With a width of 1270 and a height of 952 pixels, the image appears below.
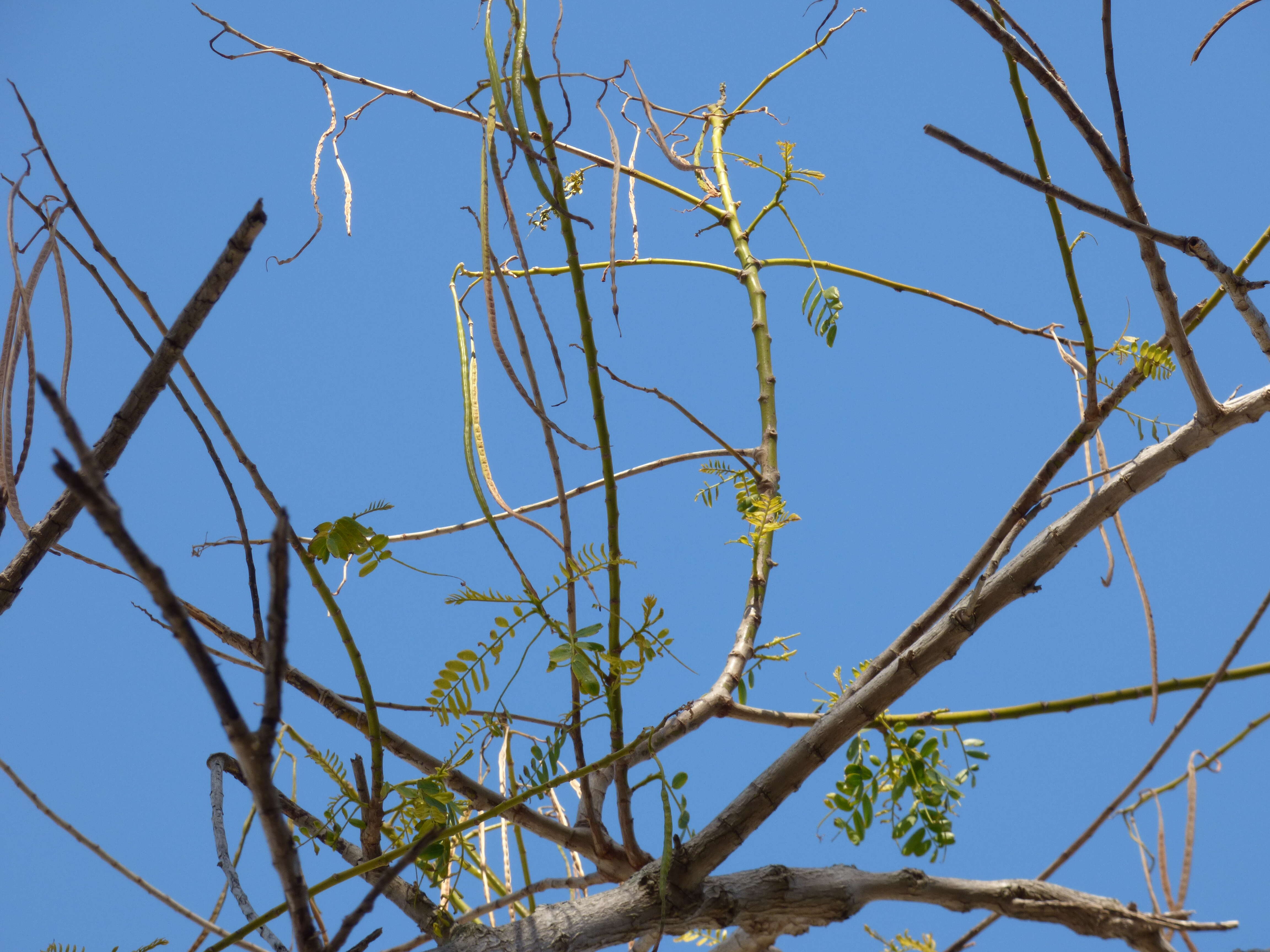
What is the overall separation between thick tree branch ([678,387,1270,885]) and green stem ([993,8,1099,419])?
0.03m

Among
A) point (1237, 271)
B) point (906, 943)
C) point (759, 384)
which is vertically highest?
point (759, 384)

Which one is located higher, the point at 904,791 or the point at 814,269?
the point at 814,269

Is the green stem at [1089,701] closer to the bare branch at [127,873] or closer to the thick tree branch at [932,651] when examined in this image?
the thick tree branch at [932,651]

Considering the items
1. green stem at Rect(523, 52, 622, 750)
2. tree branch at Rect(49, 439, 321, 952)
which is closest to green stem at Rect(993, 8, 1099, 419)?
green stem at Rect(523, 52, 622, 750)

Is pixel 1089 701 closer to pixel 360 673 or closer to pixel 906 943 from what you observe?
pixel 906 943

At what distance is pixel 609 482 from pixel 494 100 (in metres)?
0.12

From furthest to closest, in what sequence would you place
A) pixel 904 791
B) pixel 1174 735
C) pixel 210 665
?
pixel 904 791 → pixel 1174 735 → pixel 210 665

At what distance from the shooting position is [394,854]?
0.27 m

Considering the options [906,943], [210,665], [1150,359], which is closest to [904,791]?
[906,943]

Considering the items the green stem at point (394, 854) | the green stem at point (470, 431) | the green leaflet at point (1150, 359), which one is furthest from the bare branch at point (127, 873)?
the green leaflet at point (1150, 359)


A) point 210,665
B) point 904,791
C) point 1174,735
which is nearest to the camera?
point 210,665

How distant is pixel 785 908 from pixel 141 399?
0.93 feet

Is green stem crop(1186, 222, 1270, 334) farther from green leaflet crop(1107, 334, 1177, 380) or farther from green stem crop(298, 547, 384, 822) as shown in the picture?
green stem crop(298, 547, 384, 822)

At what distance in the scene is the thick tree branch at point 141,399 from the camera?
0.75 feet
